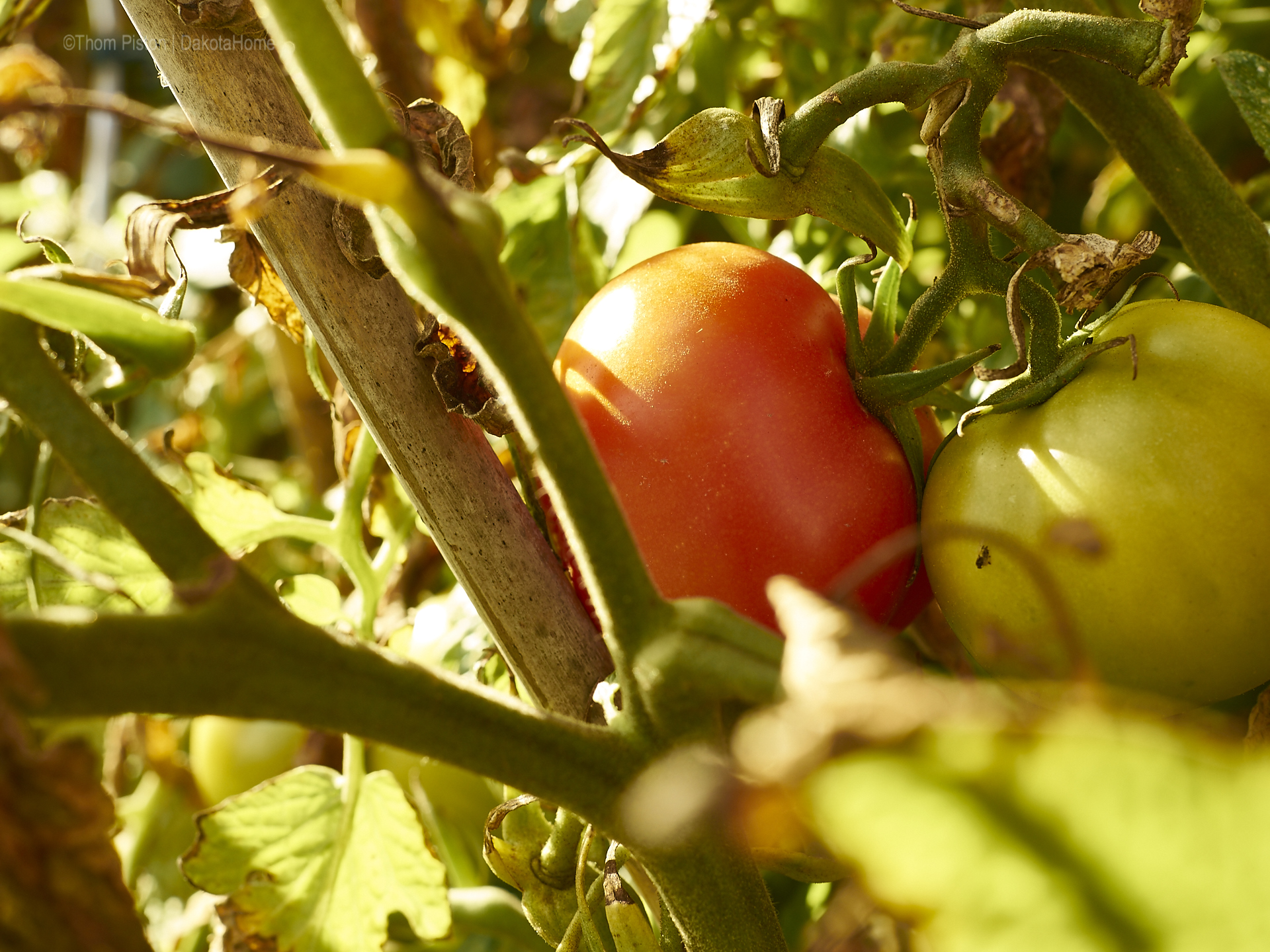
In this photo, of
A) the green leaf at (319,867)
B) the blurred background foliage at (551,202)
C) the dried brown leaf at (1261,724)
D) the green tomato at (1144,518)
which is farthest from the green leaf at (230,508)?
the dried brown leaf at (1261,724)

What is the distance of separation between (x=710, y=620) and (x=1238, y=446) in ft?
0.74

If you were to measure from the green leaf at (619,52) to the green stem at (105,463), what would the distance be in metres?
0.46

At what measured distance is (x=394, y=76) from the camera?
3.07 ft

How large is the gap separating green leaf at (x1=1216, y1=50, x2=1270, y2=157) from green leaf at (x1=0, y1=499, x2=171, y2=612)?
593 millimetres

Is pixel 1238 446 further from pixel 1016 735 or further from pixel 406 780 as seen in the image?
pixel 406 780

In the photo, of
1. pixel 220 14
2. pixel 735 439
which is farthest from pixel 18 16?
pixel 735 439

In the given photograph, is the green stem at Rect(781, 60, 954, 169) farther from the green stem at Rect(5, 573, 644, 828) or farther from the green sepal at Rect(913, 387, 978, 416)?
the green stem at Rect(5, 573, 644, 828)

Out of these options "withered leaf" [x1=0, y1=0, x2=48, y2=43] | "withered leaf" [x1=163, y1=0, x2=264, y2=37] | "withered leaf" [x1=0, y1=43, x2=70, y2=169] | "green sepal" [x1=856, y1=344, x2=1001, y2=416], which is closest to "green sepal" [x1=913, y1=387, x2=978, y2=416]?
"green sepal" [x1=856, y1=344, x2=1001, y2=416]

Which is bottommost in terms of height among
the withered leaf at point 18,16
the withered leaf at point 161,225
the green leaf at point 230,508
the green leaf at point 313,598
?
the green leaf at point 313,598

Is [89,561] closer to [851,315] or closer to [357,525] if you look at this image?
[357,525]

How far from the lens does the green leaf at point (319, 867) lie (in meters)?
0.49

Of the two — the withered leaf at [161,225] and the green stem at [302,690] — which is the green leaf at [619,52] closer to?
the withered leaf at [161,225]

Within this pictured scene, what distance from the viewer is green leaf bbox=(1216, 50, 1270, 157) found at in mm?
551

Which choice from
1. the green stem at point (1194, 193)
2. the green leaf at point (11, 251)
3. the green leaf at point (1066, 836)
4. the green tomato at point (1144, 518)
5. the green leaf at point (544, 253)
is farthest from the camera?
the green leaf at point (11, 251)
